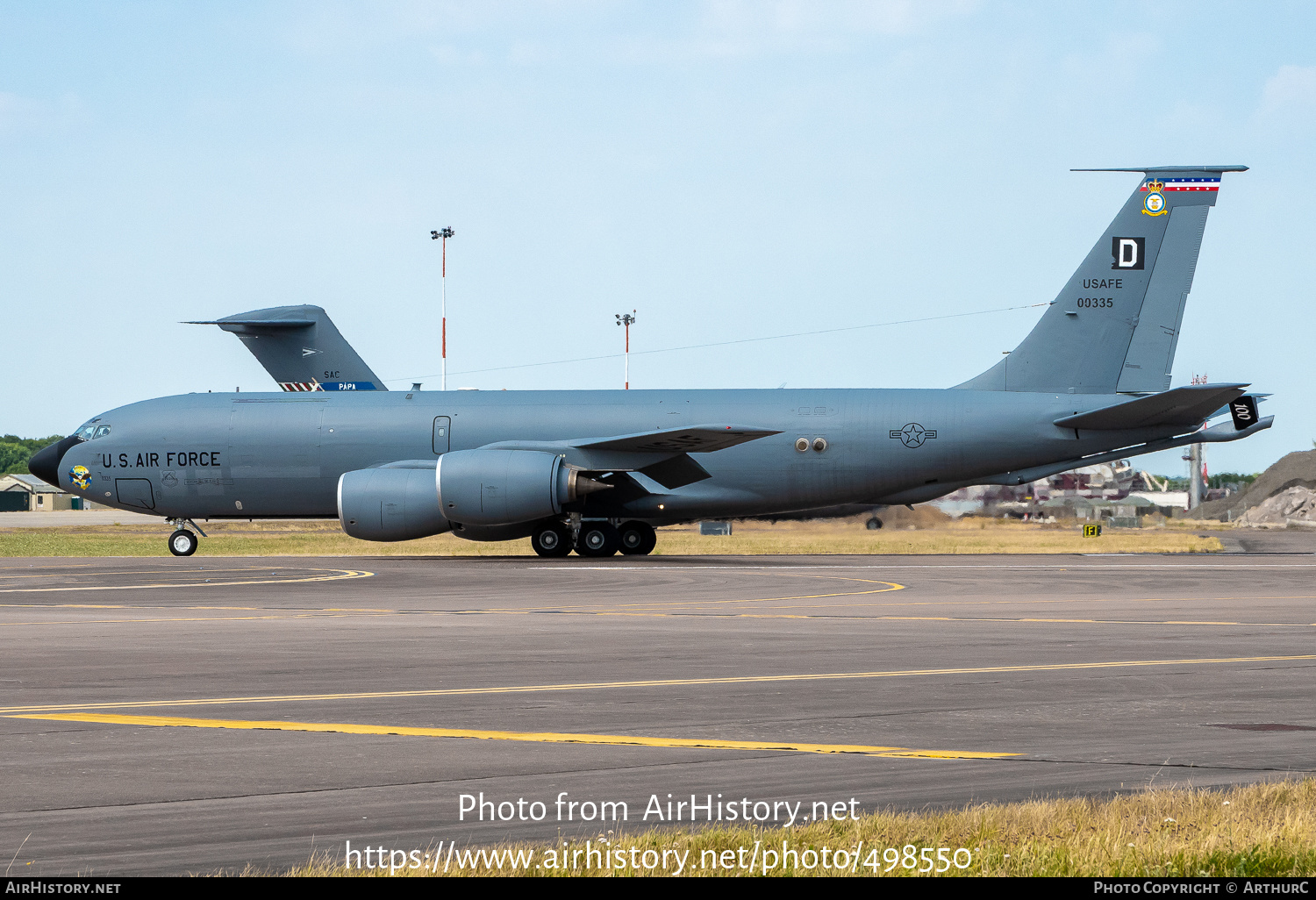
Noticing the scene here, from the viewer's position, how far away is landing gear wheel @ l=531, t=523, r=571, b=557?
126 feet

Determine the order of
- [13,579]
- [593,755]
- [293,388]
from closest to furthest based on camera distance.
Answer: [593,755] < [13,579] < [293,388]

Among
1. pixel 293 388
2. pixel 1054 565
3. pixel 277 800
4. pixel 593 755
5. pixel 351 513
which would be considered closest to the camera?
pixel 277 800

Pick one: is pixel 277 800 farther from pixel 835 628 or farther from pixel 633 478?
pixel 633 478

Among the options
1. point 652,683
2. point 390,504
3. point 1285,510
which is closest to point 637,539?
point 390,504

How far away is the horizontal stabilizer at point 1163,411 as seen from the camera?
111 ft

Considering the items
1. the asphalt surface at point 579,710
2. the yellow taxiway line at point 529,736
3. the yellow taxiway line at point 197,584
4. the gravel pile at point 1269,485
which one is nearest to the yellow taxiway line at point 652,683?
the asphalt surface at point 579,710

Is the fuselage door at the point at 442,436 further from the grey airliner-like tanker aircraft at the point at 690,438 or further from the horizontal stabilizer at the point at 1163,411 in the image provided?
the horizontal stabilizer at the point at 1163,411

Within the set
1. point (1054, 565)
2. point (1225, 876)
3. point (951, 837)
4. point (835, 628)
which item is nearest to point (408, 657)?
point (835, 628)

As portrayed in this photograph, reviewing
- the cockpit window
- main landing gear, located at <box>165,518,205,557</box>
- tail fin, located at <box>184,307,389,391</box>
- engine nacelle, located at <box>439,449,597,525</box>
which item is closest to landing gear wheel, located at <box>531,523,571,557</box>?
engine nacelle, located at <box>439,449,597,525</box>

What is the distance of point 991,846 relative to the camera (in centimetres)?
610

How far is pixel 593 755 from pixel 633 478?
28530mm

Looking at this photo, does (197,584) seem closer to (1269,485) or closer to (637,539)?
(637,539)

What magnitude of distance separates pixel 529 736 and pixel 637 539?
97.8 feet

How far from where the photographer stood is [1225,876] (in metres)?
5.71
